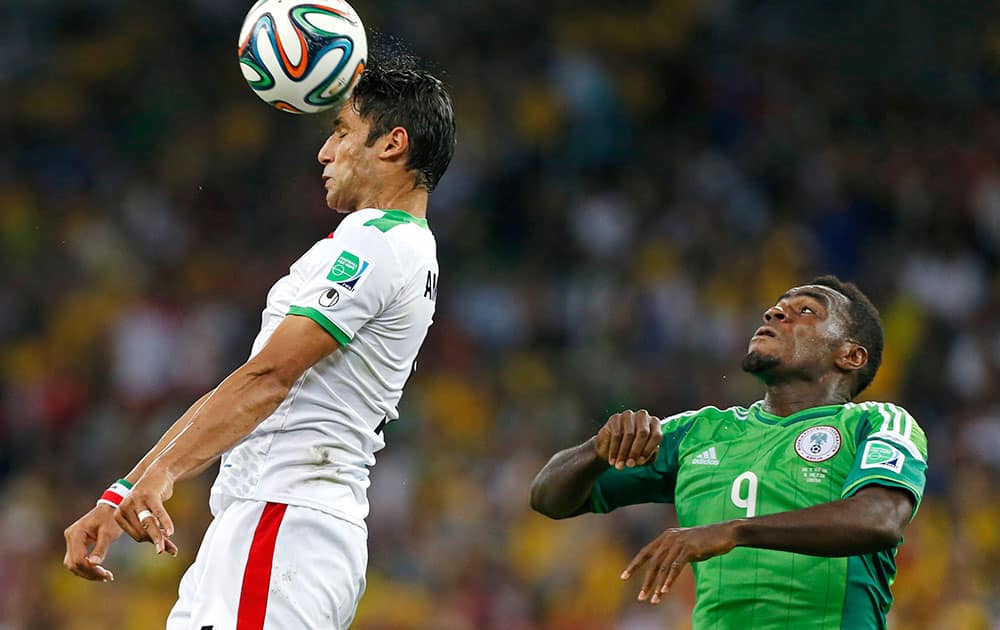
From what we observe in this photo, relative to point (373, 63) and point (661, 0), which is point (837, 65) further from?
point (373, 63)

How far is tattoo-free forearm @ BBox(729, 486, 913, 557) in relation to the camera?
4.46 metres

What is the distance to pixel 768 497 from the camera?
16.5 ft

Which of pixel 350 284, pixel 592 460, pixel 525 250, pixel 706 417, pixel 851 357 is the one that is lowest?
pixel 592 460

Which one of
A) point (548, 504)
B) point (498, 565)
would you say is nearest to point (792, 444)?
point (548, 504)

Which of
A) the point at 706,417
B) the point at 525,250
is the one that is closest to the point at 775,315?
the point at 706,417

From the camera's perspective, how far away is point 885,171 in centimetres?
1453

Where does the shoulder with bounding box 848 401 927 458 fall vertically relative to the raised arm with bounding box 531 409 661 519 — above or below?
above

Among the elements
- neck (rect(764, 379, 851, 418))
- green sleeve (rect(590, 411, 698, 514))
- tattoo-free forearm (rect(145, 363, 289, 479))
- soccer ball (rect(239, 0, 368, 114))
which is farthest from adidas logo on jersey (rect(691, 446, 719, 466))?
soccer ball (rect(239, 0, 368, 114))

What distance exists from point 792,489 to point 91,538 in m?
2.22

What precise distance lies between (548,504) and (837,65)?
11463 millimetres

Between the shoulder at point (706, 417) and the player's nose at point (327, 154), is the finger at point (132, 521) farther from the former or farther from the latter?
the shoulder at point (706, 417)

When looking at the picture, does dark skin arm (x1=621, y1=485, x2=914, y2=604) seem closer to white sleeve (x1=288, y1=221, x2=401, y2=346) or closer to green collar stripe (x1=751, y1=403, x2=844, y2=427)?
green collar stripe (x1=751, y1=403, x2=844, y2=427)

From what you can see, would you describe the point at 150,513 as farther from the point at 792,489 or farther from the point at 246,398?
the point at 792,489

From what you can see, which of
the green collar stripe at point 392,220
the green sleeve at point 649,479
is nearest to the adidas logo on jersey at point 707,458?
the green sleeve at point 649,479
